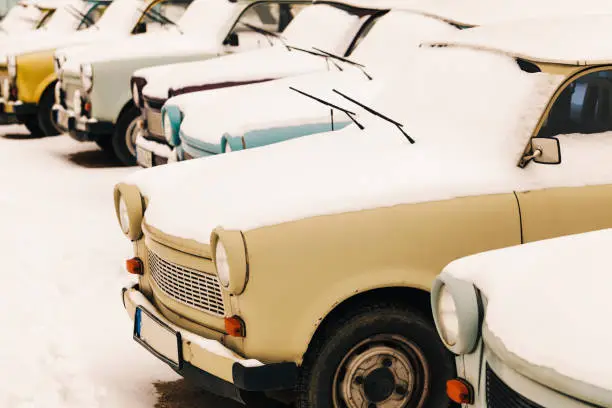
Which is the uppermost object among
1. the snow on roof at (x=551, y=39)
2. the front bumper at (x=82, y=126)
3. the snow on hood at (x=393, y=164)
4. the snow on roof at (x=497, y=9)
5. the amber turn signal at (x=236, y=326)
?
the snow on roof at (x=551, y=39)

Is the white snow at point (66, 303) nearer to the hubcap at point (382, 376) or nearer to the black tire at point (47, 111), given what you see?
the hubcap at point (382, 376)

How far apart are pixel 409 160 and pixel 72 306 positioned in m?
2.72

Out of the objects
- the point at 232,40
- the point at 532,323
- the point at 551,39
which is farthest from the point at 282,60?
the point at 532,323

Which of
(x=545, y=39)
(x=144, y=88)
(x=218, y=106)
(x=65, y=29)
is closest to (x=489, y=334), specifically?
(x=545, y=39)

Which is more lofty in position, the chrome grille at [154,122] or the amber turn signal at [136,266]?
the amber turn signal at [136,266]

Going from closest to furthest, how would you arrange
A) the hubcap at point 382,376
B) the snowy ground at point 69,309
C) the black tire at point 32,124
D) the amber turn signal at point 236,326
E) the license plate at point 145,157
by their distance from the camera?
the amber turn signal at point 236,326, the hubcap at point 382,376, the snowy ground at point 69,309, the license plate at point 145,157, the black tire at point 32,124

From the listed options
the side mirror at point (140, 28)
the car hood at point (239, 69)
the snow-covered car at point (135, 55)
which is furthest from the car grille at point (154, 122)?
the side mirror at point (140, 28)

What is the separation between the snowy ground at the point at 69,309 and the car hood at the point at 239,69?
3.90 ft

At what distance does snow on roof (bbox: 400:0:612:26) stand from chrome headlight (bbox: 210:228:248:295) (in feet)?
13.2

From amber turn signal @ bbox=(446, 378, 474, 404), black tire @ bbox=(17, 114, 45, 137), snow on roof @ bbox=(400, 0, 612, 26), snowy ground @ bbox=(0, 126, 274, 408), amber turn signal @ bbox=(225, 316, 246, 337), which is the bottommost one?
black tire @ bbox=(17, 114, 45, 137)

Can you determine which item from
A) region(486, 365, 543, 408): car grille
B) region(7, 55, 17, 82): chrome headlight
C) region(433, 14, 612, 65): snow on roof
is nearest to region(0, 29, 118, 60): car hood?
region(7, 55, 17, 82): chrome headlight

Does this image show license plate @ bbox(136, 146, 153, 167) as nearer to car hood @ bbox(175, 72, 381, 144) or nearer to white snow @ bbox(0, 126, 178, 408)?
white snow @ bbox(0, 126, 178, 408)

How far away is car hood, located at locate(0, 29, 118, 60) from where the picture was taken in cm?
1302

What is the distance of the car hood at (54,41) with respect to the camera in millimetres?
13016
